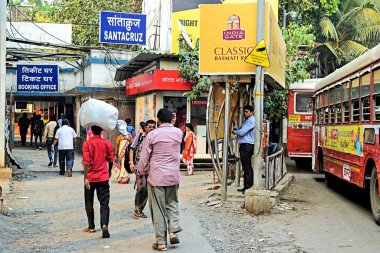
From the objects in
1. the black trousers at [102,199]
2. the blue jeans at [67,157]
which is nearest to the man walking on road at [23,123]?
the blue jeans at [67,157]

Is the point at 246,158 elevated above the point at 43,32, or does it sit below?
below

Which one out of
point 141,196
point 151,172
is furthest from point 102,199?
point 141,196

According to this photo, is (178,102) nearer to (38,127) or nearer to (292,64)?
(292,64)

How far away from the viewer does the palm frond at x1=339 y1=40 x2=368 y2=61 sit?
27031 millimetres

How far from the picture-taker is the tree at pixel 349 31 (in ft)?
87.9

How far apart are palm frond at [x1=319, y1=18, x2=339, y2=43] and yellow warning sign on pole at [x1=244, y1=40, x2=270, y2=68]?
706 inches

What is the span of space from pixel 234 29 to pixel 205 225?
3.64 m

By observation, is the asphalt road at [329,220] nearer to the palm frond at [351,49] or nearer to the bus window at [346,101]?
the bus window at [346,101]

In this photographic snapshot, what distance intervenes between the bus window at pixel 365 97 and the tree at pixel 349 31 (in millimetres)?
17120

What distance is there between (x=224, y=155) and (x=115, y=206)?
7.73ft

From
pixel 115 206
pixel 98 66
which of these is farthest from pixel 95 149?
pixel 98 66

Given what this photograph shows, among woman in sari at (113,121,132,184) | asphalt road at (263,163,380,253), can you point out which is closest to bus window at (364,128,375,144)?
asphalt road at (263,163,380,253)

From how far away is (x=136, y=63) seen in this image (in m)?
21.7

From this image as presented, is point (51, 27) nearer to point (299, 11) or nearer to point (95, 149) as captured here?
point (299, 11)
